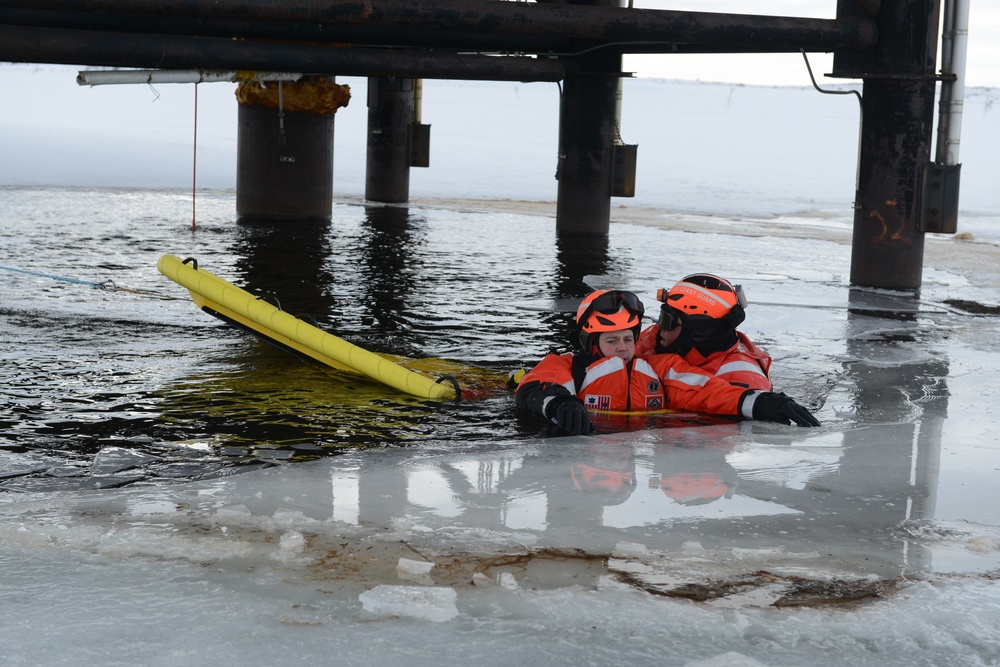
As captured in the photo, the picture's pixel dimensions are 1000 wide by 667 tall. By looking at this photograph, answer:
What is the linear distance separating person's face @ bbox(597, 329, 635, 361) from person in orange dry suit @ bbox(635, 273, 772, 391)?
0.27 meters

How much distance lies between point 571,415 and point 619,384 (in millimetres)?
503

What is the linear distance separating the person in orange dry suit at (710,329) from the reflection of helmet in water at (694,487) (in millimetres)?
1273

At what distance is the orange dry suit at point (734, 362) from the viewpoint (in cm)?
602

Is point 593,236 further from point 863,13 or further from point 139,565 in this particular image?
point 139,565

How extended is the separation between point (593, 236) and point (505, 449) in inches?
426

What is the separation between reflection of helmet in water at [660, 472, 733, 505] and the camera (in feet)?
14.6

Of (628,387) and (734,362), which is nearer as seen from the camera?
(628,387)

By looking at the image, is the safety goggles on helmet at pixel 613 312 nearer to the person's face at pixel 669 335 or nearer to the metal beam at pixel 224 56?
the person's face at pixel 669 335

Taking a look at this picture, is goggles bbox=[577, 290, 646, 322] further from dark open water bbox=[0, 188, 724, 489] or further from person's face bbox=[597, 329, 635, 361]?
dark open water bbox=[0, 188, 724, 489]

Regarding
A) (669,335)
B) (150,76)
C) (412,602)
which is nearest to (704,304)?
(669,335)

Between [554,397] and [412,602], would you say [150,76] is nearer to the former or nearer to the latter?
[554,397]

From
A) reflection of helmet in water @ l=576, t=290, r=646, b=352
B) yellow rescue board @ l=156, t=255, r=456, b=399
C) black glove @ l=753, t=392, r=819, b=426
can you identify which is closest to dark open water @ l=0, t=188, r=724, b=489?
yellow rescue board @ l=156, t=255, r=456, b=399

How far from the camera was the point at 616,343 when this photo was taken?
579 centimetres

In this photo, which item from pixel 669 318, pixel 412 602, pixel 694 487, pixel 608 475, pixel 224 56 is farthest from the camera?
pixel 224 56
